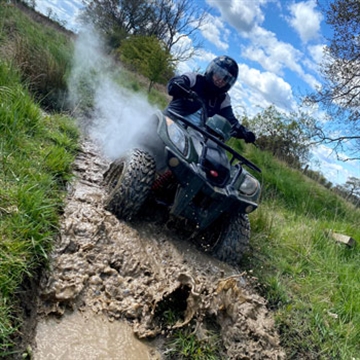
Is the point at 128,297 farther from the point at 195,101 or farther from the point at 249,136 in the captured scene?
the point at 249,136

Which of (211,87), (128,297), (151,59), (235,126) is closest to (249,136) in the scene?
(235,126)

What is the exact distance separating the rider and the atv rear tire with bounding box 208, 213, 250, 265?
1.12 meters

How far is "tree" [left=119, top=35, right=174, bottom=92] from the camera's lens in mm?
12867

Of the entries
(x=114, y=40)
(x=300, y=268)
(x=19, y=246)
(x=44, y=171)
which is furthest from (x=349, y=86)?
(x=114, y=40)

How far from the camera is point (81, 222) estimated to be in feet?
8.36

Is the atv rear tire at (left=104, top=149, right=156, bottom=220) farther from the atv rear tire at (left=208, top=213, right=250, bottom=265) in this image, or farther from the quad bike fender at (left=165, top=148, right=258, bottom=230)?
the atv rear tire at (left=208, top=213, right=250, bottom=265)

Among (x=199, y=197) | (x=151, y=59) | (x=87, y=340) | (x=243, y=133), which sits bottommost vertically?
(x=87, y=340)

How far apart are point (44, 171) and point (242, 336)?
1.98 meters

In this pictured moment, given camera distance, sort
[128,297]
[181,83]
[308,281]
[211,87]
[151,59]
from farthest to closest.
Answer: [151,59] < [211,87] < [181,83] < [308,281] < [128,297]

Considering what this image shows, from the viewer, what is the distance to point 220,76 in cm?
360

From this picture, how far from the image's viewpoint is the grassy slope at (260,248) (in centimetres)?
193

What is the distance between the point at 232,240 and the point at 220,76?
1674 millimetres

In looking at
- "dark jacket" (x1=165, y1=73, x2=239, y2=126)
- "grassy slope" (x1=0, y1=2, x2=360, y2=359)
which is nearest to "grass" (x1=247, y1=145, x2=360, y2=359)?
"grassy slope" (x1=0, y1=2, x2=360, y2=359)

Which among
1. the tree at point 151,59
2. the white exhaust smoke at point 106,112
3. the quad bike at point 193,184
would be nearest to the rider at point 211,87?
the quad bike at point 193,184
